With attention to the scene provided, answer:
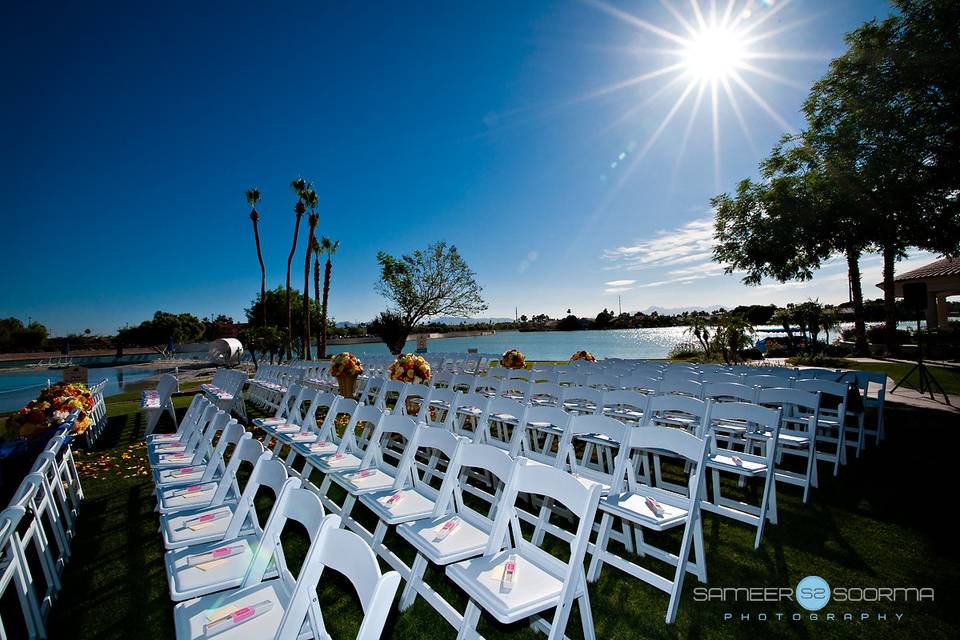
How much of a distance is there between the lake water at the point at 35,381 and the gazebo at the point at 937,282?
91.7 feet

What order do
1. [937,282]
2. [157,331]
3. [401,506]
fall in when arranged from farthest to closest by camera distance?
[157,331] < [937,282] < [401,506]

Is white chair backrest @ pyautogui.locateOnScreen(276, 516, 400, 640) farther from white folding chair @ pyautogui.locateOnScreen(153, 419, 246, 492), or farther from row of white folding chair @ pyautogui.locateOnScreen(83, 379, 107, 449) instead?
row of white folding chair @ pyautogui.locateOnScreen(83, 379, 107, 449)

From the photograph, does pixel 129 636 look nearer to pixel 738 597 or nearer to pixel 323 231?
pixel 738 597

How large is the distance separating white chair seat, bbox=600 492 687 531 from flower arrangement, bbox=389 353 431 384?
4.46 m

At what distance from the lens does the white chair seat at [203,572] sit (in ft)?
5.76

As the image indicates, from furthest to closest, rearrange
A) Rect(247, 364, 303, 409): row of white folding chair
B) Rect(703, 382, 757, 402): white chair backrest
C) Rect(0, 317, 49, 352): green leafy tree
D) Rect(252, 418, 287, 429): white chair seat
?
Rect(0, 317, 49, 352): green leafy tree < Rect(247, 364, 303, 409): row of white folding chair < Rect(252, 418, 287, 429): white chair seat < Rect(703, 382, 757, 402): white chair backrest

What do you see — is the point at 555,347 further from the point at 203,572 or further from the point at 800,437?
the point at 203,572

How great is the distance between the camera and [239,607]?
168 cm

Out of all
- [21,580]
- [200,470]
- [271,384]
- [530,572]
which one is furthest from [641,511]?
[271,384]

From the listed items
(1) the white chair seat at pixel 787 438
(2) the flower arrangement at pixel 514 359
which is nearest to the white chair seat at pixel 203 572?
(1) the white chair seat at pixel 787 438

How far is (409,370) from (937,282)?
21841 millimetres

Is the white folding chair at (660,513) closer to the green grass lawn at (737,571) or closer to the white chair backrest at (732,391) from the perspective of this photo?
the green grass lawn at (737,571)

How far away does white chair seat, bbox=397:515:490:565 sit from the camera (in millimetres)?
1852

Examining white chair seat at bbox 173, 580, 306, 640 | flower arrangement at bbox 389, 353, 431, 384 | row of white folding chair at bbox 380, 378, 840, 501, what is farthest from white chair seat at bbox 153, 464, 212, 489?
flower arrangement at bbox 389, 353, 431, 384
